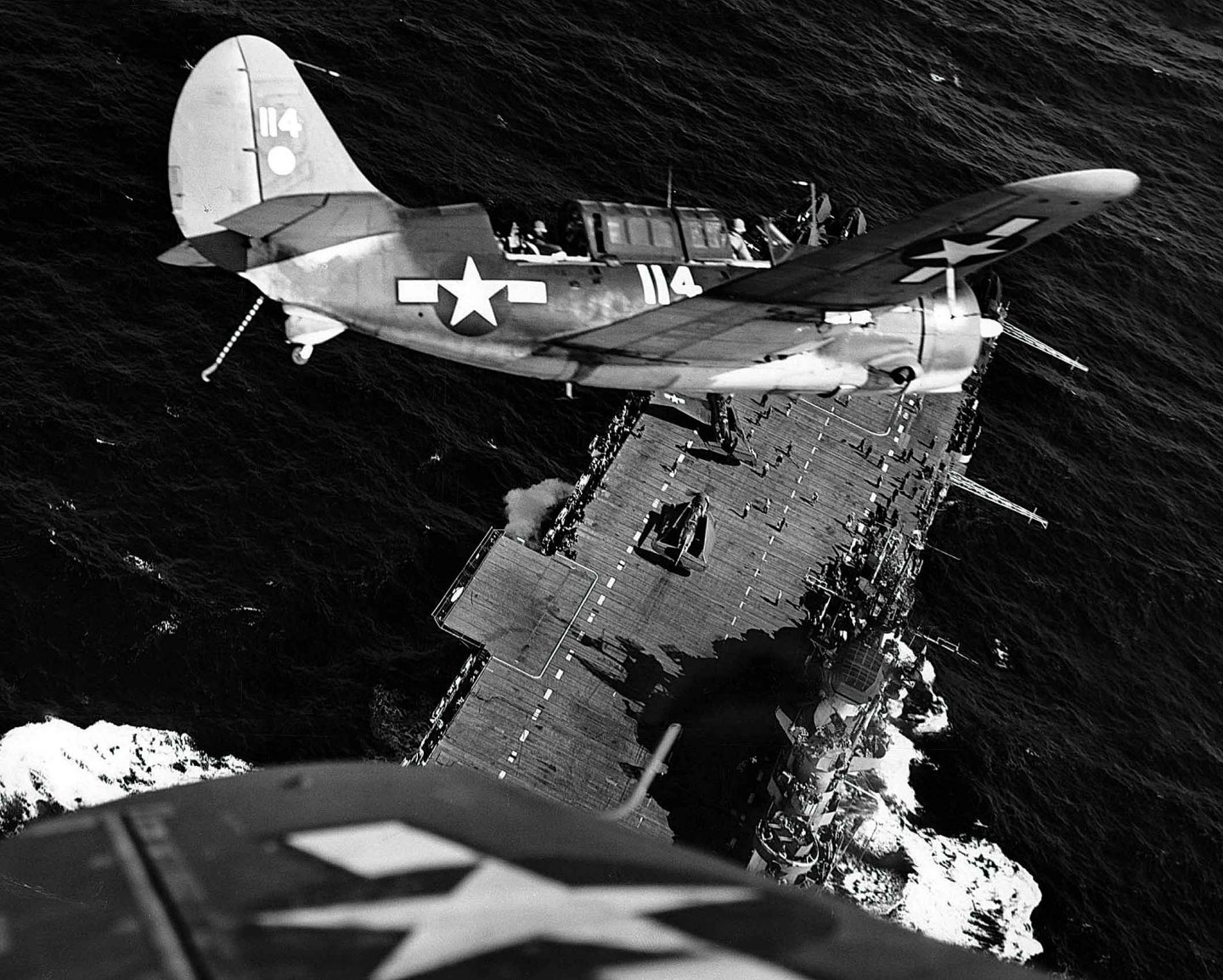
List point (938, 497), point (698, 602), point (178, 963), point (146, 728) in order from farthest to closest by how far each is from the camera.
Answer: point (938, 497)
point (698, 602)
point (146, 728)
point (178, 963)

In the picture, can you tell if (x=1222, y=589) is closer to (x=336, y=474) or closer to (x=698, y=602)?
(x=698, y=602)

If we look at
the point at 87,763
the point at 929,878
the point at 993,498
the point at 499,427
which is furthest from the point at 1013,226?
the point at 87,763

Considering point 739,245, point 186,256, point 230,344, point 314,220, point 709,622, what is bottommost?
point 709,622

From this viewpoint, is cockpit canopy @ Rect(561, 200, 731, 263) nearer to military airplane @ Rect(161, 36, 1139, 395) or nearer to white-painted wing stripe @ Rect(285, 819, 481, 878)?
military airplane @ Rect(161, 36, 1139, 395)

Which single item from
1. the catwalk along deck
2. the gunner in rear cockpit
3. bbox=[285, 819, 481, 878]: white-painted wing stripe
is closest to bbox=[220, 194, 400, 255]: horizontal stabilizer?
the gunner in rear cockpit

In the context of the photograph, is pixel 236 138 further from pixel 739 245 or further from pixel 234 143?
pixel 739 245

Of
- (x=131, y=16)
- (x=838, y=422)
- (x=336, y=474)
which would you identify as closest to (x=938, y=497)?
(x=838, y=422)

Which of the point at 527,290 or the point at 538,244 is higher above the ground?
the point at 538,244
